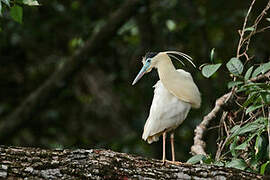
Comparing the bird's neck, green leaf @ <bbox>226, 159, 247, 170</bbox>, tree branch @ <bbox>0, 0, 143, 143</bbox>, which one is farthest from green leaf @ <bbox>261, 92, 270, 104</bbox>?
tree branch @ <bbox>0, 0, 143, 143</bbox>

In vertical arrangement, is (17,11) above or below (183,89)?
above

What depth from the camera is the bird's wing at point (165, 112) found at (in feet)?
9.17

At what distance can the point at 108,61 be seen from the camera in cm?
652

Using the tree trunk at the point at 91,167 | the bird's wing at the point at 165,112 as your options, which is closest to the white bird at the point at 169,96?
the bird's wing at the point at 165,112

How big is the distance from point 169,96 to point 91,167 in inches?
31.7

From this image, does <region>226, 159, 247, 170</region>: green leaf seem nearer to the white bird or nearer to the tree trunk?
the tree trunk

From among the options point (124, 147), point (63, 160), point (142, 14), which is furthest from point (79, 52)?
point (63, 160)

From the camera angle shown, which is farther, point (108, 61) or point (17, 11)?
point (108, 61)

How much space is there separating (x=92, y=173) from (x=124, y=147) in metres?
3.35

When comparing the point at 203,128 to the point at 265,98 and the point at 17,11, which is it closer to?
the point at 265,98

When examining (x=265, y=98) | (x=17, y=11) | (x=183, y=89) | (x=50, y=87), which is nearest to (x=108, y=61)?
(x=50, y=87)

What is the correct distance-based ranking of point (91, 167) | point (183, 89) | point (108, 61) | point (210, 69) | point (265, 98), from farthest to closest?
point (108, 61) → point (183, 89) → point (210, 69) → point (265, 98) → point (91, 167)

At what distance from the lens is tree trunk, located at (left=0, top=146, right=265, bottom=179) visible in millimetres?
2096

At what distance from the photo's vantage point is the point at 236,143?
2738 millimetres
